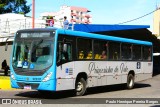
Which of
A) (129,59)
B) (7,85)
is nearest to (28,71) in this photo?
(7,85)

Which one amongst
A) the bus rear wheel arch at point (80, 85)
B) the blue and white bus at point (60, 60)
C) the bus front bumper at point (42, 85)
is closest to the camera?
the bus front bumper at point (42, 85)

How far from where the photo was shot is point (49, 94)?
1738 centimetres

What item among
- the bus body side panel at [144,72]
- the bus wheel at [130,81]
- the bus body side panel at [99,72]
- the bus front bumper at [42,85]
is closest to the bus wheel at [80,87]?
the bus body side panel at [99,72]

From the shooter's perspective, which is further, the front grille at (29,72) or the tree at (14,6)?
the tree at (14,6)

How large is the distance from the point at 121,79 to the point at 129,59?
1441 mm

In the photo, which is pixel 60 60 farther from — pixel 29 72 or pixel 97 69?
pixel 97 69

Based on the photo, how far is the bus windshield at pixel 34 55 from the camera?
14.9m

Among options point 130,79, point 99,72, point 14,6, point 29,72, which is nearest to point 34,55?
point 29,72

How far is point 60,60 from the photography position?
15180 millimetres

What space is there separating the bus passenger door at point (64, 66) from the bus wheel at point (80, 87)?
2.19 feet

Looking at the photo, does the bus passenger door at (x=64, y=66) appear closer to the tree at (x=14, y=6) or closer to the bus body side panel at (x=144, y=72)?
the bus body side panel at (x=144, y=72)

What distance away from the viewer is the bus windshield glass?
1491 cm

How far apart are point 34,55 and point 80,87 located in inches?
112

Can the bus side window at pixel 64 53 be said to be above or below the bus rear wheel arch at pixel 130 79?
above
